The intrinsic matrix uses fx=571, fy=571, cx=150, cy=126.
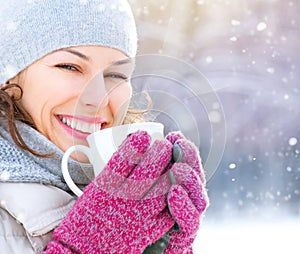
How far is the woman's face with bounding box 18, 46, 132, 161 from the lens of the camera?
0.75 m

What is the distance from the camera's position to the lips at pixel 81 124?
75 centimetres

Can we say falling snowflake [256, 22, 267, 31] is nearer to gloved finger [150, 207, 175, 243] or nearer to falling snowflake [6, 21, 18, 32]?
falling snowflake [6, 21, 18, 32]

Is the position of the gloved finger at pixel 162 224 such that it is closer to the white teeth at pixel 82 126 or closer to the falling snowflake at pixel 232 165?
the white teeth at pixel 82 126

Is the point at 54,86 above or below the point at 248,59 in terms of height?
below

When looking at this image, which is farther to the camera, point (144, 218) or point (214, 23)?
point (214, 23)

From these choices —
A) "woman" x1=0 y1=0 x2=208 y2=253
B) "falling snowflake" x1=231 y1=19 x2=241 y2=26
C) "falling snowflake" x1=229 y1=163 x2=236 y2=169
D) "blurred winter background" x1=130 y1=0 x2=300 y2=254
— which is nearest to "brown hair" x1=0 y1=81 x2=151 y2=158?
"woman" x1=0 y1=0 x2=208 y2=253

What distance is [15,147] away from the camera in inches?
29.9

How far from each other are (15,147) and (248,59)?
157cm

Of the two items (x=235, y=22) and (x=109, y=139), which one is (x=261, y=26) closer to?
(x=235, y=22)

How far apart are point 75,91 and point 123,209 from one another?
0.64 feet

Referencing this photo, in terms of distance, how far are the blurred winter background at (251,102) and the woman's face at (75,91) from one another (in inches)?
41.8

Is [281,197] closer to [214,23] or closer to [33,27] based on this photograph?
[214,23]

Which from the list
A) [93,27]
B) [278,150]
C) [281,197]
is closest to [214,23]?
[278,150]

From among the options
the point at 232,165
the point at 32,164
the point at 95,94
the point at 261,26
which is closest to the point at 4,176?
the point at 32,164
